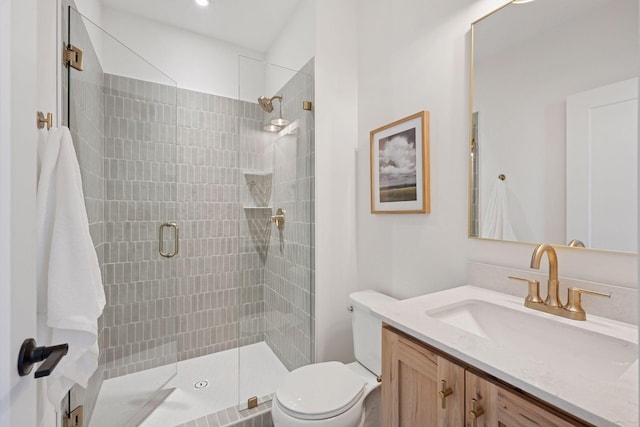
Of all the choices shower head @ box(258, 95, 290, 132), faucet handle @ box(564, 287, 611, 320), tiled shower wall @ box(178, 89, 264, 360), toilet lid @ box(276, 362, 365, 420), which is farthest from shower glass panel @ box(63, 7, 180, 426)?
faucet handle @ box(564, 287, 611, 320)

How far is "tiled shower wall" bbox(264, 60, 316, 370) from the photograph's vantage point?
75.6 inches

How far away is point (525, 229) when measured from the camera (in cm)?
109

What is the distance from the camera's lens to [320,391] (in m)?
1.33

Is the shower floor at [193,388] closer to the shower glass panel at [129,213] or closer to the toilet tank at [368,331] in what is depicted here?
the shower glass panel at [129,213]

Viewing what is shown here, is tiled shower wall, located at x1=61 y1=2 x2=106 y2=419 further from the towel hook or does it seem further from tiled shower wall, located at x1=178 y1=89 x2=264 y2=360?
tiled shower wall, located at x1=178 y1=89 x2=264 y2=360

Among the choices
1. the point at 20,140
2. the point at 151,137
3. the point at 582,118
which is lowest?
the point at 20,140

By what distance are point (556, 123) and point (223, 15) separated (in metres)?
2.38

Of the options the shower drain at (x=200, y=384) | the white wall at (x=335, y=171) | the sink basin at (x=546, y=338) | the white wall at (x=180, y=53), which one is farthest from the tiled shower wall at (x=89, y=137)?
the sink basin at (x=546, y=338)

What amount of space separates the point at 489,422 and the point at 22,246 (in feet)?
3.75

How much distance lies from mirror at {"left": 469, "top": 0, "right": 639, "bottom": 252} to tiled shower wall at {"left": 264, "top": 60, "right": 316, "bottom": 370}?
3.39 ft

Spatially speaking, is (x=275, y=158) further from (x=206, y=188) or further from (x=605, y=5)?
(x=605, y=5)

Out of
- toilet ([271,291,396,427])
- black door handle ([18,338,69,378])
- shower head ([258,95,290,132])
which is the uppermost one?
shower head ([258,95,290,132])

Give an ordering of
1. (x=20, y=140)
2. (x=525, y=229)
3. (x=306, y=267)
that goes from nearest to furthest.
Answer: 1. (x=20, y=140)
2. (x=525, y=229)
3. (x=306, y=267)

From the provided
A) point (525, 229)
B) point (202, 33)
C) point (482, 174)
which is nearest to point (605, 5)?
point (482, 174)
